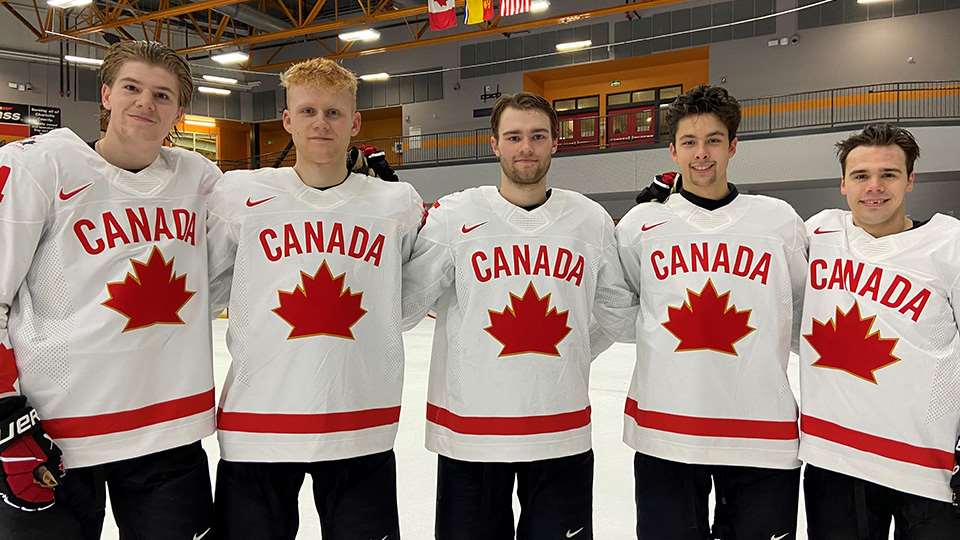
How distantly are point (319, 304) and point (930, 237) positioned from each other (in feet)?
6.40

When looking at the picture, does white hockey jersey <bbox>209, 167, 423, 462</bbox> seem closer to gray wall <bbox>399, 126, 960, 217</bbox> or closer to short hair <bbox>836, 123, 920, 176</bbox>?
short hair <bbox>836, 123, 920, 176</bbox>

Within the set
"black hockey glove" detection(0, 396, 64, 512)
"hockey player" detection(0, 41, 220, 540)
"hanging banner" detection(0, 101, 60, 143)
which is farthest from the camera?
"hanging banner" detection(0, 101, 60, 143)

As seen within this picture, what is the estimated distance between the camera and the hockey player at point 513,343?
7.97 ft

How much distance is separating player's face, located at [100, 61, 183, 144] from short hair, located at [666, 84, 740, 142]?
1.69 m

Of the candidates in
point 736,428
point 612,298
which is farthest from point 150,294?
point 736,428


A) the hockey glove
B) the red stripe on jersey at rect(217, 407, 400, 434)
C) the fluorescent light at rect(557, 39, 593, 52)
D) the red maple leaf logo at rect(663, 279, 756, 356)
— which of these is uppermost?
the fluorescent light at rect(557, 39, 593, 52)

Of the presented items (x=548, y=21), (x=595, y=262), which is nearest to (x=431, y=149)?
(x=548, y=21)

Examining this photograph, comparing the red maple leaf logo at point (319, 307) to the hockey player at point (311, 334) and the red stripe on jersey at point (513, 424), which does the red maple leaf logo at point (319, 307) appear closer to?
the hockey player at point (311, 334)

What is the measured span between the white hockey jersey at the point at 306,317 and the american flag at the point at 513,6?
8.52 meters

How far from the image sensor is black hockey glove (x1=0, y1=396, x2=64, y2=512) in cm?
197

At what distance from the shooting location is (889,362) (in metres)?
2.32

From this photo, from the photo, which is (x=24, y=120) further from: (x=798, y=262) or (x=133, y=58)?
(x=798, y=262)

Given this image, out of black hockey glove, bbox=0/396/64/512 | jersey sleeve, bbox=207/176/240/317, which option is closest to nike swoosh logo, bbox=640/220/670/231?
jersey sleeve, bbox=207/176/240/317

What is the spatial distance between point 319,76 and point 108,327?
101 cm
